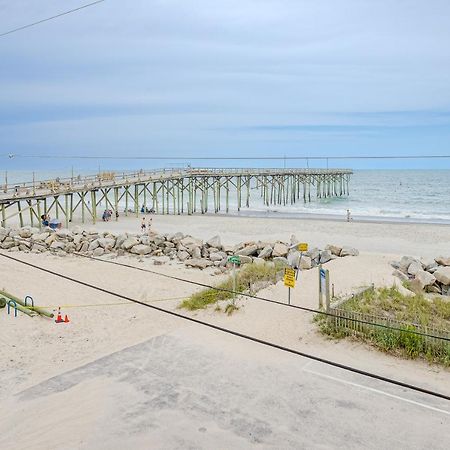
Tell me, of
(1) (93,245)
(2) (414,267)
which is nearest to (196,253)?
(1) (93,245)

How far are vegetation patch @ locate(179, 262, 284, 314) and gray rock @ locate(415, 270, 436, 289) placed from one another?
12.1ft

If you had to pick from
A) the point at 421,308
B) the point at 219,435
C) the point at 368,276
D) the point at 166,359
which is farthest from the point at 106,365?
the point at 368,276

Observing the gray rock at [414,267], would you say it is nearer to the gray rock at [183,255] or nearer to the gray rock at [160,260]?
the gray rock at [183,255]

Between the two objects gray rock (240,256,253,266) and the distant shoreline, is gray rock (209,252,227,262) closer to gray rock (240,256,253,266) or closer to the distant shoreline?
gray rock (240,256,253,266)

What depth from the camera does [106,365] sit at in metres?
8.34

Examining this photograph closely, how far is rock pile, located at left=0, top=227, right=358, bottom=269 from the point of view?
634 inches

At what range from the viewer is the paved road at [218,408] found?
5902 millimetres

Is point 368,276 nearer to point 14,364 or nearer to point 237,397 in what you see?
point 237,397

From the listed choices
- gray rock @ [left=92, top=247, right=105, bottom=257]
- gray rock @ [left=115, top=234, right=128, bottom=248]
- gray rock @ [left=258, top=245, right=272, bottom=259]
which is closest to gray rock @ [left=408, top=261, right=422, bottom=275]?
gray rock @ [left=258, top=245, right=272, bottom=259]

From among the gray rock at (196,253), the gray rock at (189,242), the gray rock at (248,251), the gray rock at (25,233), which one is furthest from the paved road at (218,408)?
the gray rock at (25,233)

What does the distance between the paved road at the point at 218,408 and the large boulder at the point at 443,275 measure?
5.98m

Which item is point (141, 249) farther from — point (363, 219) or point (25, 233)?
point (363, 219)

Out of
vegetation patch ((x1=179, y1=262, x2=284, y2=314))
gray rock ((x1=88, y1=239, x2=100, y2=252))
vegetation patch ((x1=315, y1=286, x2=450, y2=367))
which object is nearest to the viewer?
vegetation patch ((x1=315, y1=286, x2=450, y2=367))

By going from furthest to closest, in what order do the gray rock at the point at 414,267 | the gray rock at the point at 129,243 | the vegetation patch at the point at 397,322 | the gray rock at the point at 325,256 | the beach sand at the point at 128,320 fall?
the gray rock at the point at 129,243, the gray rock at the point at 325,256, the gray rock at the point at 414,267, the vegetation patch at the point at 397,322, the beach sand at the point at 128,320
